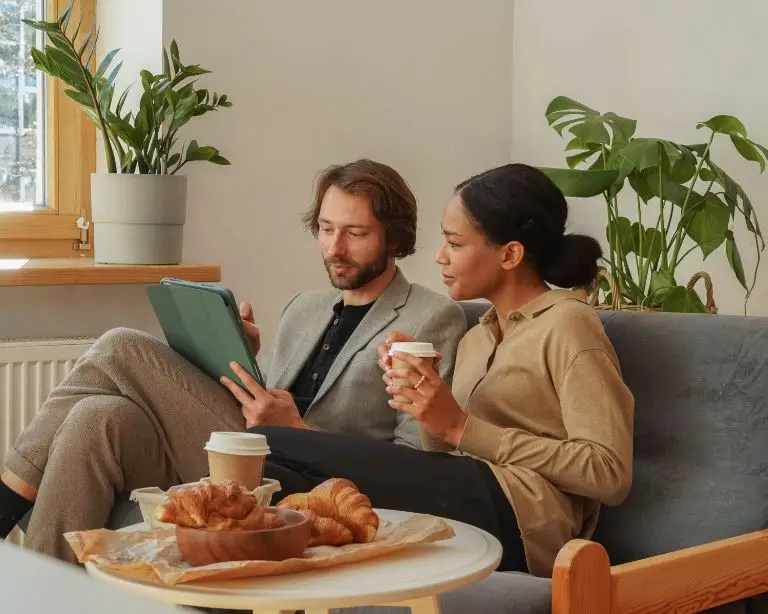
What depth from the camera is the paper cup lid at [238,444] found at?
128 centimetres

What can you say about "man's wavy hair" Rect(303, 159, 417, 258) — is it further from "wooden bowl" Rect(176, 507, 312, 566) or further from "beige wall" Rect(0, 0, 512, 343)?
"wooden bowl" Rect(176, 507, 312, 566)

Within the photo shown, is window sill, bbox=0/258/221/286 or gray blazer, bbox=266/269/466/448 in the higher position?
window sill, bbox=0/258/221/286

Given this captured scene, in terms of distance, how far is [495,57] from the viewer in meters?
3.67

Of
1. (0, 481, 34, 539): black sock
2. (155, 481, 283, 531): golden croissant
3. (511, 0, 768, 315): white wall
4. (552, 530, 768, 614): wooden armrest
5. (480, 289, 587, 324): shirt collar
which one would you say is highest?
(511, 0, 768, 315): white wall

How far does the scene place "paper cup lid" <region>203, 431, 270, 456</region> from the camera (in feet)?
4.21

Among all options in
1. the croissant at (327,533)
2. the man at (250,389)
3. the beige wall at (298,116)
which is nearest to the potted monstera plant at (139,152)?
the beige wall at (298,116)

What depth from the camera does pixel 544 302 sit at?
6.16 ft

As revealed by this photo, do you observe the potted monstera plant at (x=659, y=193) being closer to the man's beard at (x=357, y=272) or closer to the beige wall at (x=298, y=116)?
the man's beard at (x=357, y=272)

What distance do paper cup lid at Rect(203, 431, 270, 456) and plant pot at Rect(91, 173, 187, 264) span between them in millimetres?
1607

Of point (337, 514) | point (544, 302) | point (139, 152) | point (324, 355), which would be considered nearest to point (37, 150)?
point (139, 152)

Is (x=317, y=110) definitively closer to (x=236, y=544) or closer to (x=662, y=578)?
(x=662, y=578)

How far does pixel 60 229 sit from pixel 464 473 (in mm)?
1877

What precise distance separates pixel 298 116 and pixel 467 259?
1438mm

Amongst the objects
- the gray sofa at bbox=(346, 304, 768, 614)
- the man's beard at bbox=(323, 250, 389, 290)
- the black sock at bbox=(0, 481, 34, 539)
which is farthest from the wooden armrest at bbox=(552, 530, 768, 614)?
the black sock at bbox=(0, 481, 34, 539)
